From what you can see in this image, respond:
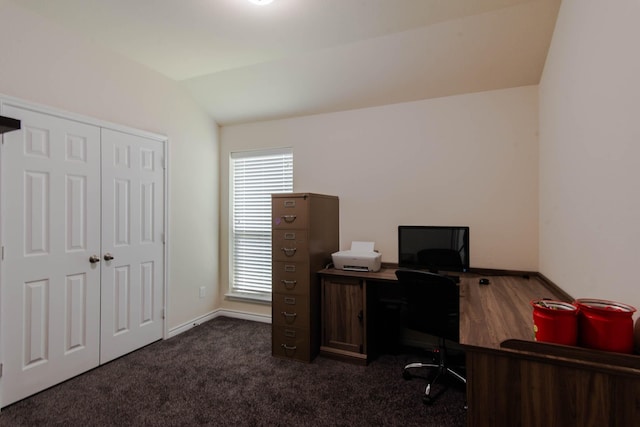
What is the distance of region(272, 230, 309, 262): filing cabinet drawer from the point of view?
2916 mm

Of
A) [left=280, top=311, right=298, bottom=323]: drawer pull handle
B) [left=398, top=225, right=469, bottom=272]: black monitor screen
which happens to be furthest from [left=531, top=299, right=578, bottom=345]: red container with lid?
[left=280, top=311, right=298, bottom=323]: drawer pull handle

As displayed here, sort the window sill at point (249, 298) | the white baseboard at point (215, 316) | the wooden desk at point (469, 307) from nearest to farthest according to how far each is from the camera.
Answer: the wooden desk at point (469, 307) → the white baseboard at point (215, 316) → the window sill at point (249, 298)

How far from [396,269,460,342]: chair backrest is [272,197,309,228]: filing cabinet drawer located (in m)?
1.01

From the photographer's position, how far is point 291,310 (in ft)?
9.74

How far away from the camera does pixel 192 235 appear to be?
3.76 m

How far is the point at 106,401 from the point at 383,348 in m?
2.28

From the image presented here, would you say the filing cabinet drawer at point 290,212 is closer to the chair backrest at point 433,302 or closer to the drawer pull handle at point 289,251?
the drawer pull handle at point 289,251

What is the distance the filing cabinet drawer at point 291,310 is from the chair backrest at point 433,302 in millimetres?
956

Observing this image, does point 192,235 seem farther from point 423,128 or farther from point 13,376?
point 423,128

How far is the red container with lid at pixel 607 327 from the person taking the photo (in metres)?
1.05

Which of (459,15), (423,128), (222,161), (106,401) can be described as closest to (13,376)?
(106,401)

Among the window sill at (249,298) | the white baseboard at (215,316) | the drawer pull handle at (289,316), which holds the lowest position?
the white baseboard at (215,316)

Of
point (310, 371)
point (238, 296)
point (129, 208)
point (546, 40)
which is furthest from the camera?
point (238, 296)

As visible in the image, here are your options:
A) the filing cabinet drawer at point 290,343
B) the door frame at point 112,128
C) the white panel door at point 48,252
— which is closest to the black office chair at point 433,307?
the filing cabinet drawer at point 290,343
